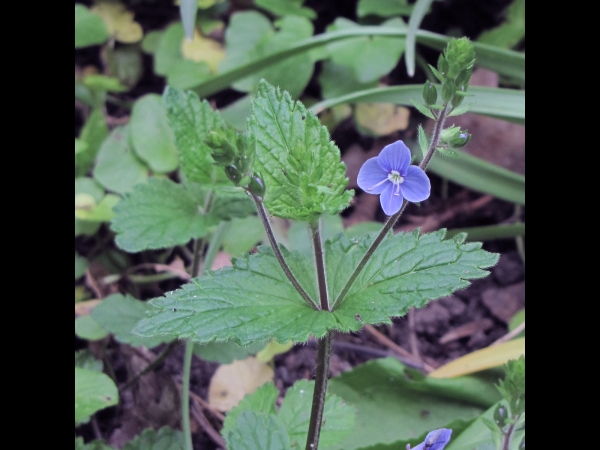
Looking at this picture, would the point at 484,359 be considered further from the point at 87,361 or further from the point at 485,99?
the point at 87,361

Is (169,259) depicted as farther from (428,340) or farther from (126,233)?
(428,340)

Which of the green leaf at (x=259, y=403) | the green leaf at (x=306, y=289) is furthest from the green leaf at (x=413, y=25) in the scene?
the green leaf at (x=259, y=403)

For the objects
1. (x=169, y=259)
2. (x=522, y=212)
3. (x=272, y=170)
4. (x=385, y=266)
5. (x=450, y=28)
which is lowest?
(x=385, y=266)

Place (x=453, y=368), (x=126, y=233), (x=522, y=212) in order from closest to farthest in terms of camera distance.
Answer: (x=126, y=233)
(x=453, y=368)
(x=522, y=212)

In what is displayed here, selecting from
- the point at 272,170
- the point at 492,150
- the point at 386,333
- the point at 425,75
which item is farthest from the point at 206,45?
the point at 272,170

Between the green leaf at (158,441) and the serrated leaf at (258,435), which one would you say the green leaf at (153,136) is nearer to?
the green leaf at (158,441)
